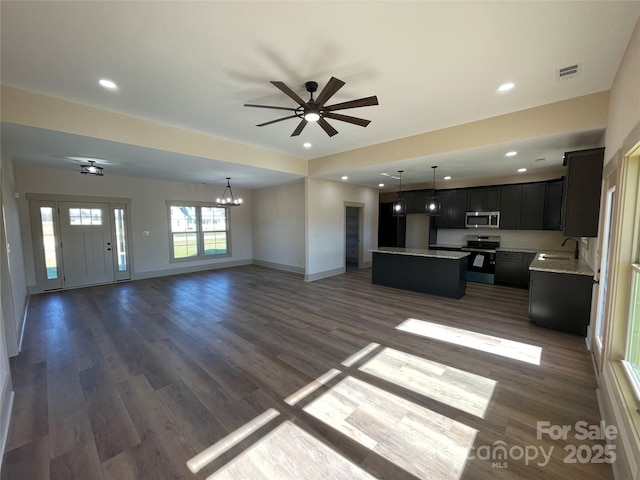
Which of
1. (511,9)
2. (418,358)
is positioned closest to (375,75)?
(511,9)

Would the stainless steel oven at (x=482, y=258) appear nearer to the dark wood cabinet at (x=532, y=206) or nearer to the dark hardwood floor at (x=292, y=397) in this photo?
the dark wood cabinet at (x=532, y=206)

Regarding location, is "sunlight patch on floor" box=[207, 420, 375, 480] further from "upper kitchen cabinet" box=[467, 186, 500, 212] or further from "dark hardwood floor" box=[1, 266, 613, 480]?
"upper kitchen cabinet" box=[467, 186, 500, 212]

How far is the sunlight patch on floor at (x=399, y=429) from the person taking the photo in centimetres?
167

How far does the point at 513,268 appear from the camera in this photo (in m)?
6.03

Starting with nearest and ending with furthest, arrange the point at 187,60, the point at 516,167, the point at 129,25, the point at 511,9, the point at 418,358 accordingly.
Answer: the point at 511,9, the point at 129,25, the point at 187,60, the point at 418,358, the point at 516,167

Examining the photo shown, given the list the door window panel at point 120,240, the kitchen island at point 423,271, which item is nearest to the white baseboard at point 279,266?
the kitchen island at point 423,271

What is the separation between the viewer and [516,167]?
18.2ft

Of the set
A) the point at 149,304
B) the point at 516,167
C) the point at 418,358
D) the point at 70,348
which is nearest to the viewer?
the point at 418,358

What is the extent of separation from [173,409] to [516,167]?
710cm

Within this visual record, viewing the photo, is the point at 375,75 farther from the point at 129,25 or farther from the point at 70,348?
the point at 70,348

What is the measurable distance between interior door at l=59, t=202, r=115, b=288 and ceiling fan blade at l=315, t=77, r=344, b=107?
6662 millimetres

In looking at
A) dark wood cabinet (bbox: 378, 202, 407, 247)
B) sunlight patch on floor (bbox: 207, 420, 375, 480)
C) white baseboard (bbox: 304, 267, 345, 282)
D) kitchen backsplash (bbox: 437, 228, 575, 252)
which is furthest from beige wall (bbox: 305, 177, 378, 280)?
sunlight patch on floor (bbox: 207, 420, 375, 480)

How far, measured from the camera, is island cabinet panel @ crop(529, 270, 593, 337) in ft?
11.3

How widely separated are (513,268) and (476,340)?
12.2 ft
